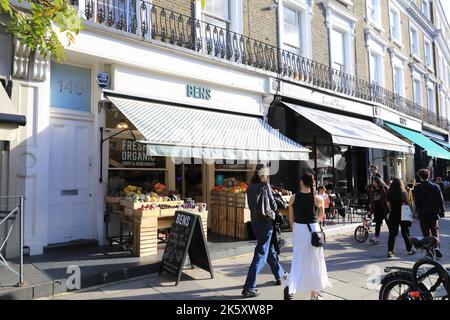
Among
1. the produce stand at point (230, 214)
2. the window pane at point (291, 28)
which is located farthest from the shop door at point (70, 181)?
the window pane at point (291, 28)

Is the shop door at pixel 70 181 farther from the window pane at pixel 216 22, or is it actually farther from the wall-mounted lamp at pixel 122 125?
the window pane at pixel 216 22

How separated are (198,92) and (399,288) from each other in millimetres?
6657

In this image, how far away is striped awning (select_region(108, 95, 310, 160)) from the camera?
6.91m

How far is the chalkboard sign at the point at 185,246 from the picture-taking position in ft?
18.8

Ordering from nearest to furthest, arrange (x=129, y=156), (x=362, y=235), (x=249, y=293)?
(x=249, y=293) < (x=129, y=156) < (x=362, y=235)

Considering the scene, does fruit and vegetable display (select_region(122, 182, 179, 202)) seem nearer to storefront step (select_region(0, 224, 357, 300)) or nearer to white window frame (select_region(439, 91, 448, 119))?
storefront step (select_region(0, 224, 357, 300))

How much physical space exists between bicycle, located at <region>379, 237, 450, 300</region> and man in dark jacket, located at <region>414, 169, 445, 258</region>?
362 cm

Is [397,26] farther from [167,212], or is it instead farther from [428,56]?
[167,212]

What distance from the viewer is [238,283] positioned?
5.79m

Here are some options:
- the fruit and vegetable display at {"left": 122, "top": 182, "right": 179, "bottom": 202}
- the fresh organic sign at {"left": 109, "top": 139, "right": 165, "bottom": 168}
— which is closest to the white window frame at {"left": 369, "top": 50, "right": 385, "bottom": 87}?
the fresh organic sign at {"left": 109, "top": 139, "right": 165, "bottom": 168}

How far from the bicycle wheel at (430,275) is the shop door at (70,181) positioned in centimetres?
615

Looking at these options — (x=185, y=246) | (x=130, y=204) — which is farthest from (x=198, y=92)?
(x=185, y=246)

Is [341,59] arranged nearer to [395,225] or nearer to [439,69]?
[395,225]
